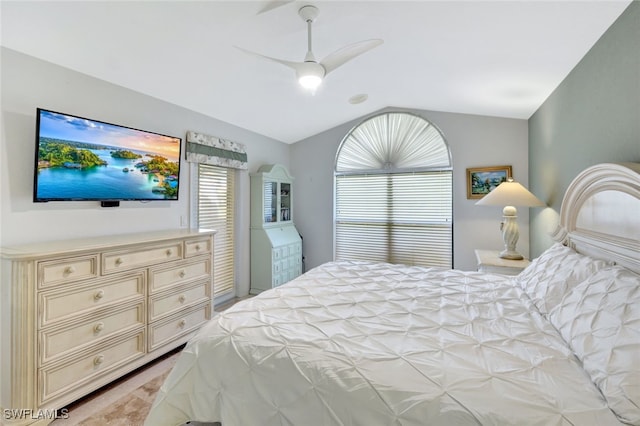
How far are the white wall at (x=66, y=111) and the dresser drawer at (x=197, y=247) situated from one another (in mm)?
501

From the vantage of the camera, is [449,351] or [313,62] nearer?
[449,351]

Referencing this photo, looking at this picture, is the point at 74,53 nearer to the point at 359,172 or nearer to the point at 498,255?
the point at 359,172

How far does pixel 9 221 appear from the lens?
1.98 m

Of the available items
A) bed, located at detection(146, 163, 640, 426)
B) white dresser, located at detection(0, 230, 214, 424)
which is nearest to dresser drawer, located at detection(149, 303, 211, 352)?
white dresser, located at detection(0, 230, 214, 424)

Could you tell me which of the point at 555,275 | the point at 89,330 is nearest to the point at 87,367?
the point at 89,330

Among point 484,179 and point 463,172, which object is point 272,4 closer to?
point 463,172

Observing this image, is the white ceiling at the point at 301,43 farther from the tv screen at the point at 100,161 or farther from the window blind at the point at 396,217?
the window blind at the point at 396,217

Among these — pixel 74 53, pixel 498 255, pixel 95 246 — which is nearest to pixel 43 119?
pixel 74 53

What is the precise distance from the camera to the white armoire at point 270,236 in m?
4.20

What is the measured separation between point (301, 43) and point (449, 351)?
7.98ft

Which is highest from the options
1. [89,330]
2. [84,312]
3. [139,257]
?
[139,257]

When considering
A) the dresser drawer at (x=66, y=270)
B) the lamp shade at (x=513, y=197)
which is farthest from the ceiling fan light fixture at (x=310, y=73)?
the lamp shade at (x=513, y=197)

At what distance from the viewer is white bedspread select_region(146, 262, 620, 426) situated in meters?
1.01

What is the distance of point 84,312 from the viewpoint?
6.52 ft
